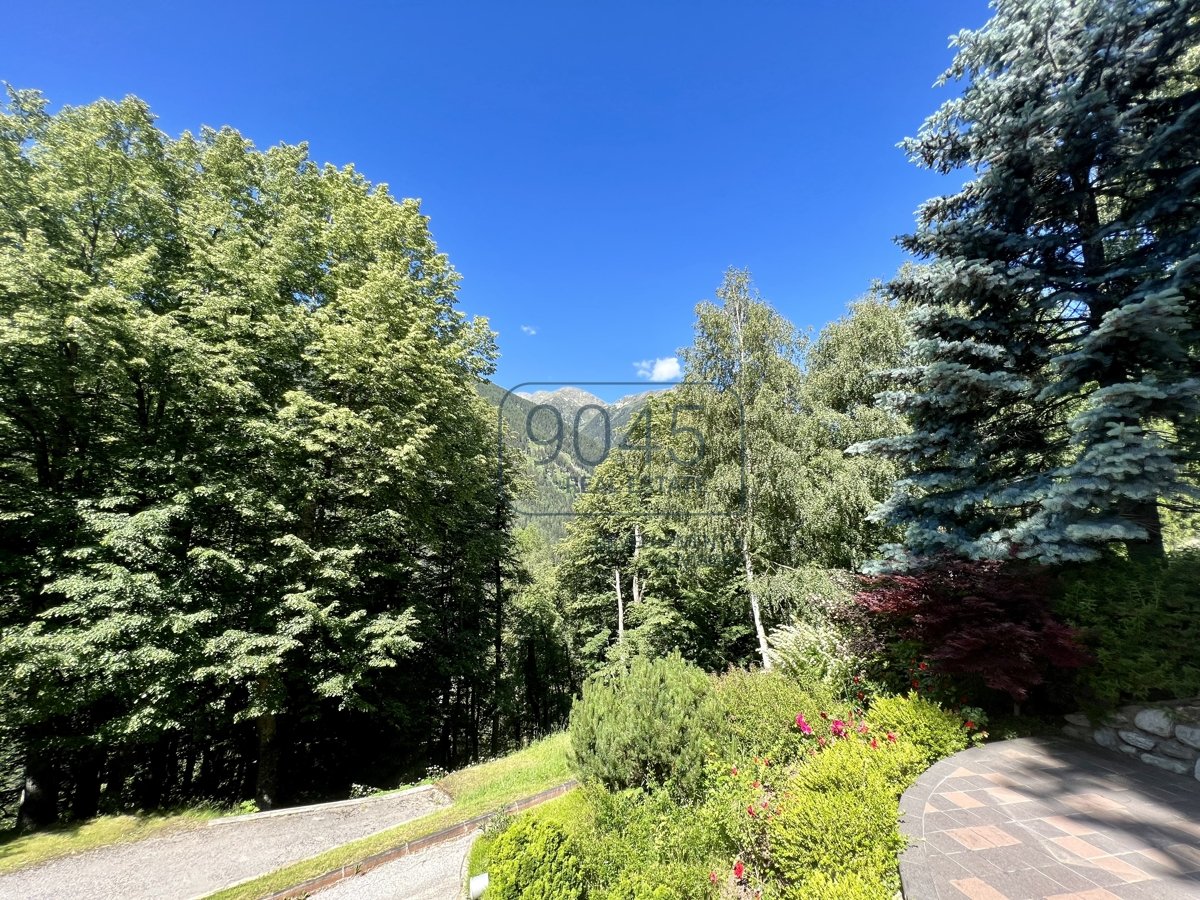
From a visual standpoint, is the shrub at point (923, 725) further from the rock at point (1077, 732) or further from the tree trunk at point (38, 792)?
the tree trunk at point (38, 792)

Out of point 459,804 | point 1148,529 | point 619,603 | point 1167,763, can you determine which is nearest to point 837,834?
point 1167,763

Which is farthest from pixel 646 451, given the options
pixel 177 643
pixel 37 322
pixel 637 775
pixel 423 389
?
pixel 37 322

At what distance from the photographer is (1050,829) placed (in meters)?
3.00

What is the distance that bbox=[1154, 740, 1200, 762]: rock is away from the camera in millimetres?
3701

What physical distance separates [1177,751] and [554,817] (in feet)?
19.1

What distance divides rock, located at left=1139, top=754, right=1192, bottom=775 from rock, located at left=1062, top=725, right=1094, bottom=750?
38 cm

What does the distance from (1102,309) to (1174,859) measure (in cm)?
564

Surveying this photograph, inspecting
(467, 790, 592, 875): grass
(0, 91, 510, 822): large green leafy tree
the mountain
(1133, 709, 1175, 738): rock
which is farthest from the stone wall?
(0, 91, 510, 822): large green leafy tree

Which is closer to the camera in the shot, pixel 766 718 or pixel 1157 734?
pixel 1157 734

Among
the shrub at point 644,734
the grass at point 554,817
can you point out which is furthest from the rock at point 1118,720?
the grass at point 554,817

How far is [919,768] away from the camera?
391cm

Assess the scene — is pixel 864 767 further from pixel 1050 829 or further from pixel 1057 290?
pixel 1057 290

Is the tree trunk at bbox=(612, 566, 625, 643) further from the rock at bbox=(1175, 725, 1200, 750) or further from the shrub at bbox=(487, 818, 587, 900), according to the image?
the rock at bbox=(1175, 725, 1200, 750)

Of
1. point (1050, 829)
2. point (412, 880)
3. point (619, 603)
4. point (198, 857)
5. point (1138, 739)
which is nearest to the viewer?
point (1050, 829)
